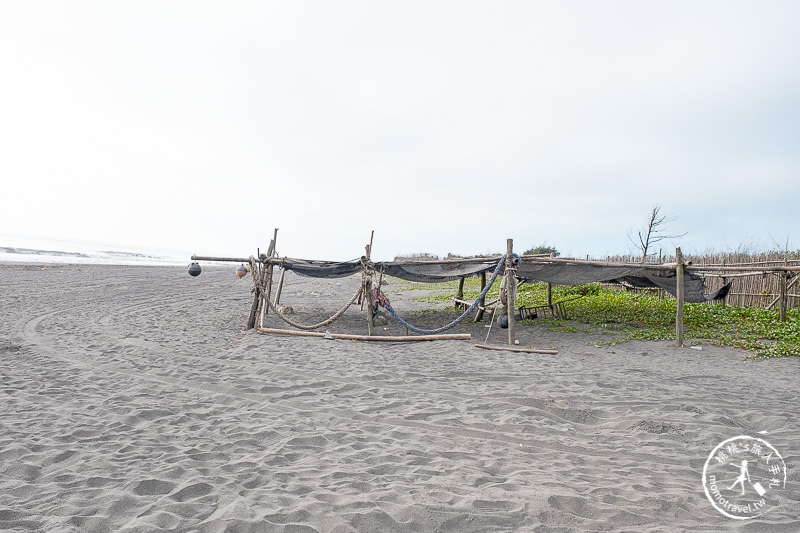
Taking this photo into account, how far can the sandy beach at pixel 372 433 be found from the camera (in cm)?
288

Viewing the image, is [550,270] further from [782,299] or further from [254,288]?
[254,288]

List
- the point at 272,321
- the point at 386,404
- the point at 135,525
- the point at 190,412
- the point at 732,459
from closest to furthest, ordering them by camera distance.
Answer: the point at 135,525
the point at 732,459
the point at 190,412
the point at 386,404
the point at 272,321

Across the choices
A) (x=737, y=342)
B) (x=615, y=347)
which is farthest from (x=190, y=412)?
(x=737, y=342)

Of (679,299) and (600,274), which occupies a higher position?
(600,274)

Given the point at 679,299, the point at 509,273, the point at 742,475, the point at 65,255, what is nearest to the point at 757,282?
the point at 679,299

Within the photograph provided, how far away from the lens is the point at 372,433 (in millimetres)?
4375

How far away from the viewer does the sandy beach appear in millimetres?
2879

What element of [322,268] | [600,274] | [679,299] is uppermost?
[600,274]

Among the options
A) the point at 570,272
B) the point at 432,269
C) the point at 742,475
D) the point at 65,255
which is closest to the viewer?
the point at 742,475

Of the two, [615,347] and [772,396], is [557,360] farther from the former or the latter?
[772,396]

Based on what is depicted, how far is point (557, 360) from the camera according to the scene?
761cm

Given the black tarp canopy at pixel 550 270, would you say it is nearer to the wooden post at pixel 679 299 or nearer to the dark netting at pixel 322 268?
the dark netting at pixel 322 268

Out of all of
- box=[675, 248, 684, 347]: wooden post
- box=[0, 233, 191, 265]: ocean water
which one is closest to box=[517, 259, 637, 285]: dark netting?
box=[675, 248, 684, 347]: wooden post

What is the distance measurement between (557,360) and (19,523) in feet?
23.2
